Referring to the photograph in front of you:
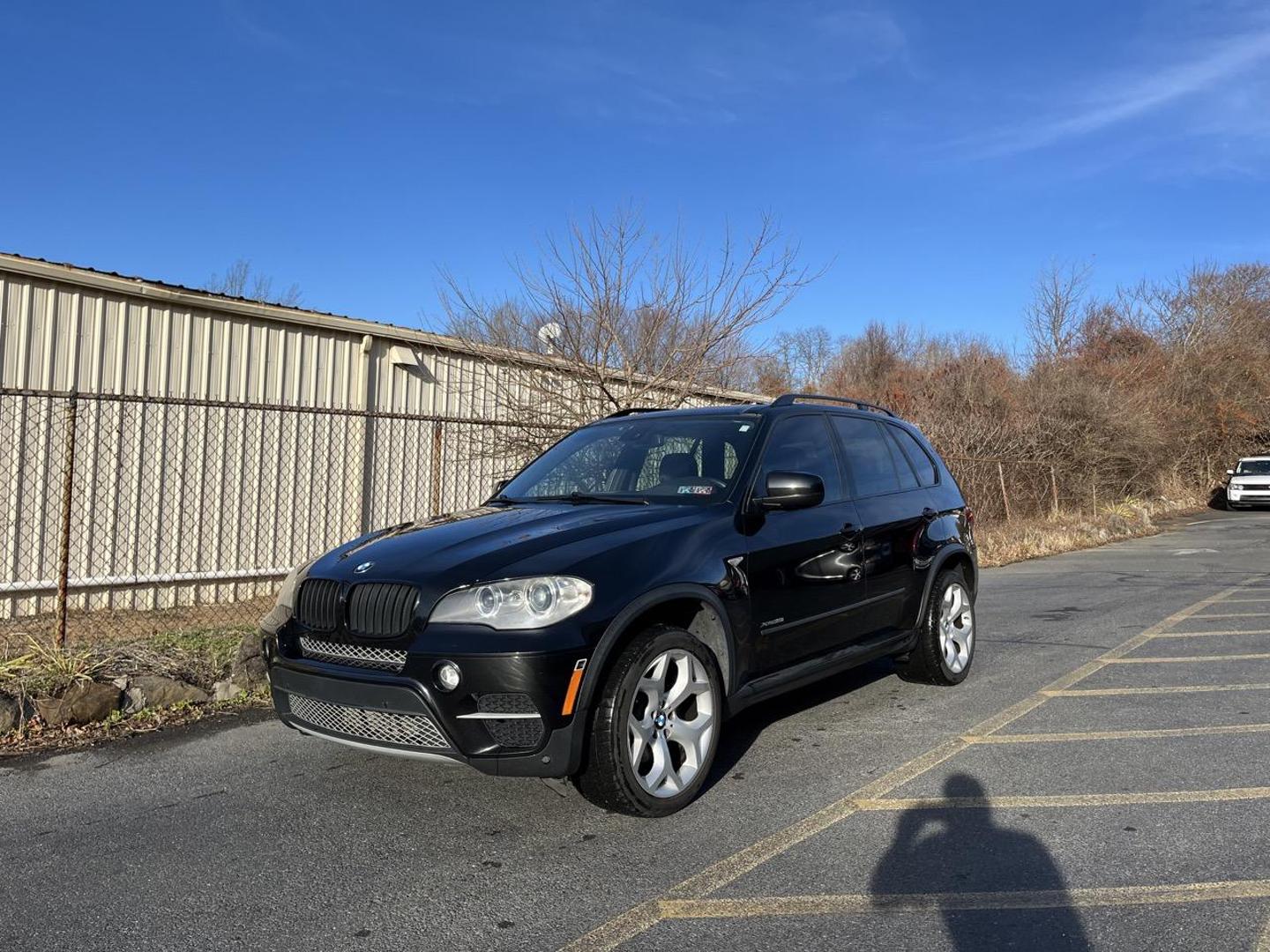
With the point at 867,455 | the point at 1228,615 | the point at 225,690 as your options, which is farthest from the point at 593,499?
the point at 1228,615

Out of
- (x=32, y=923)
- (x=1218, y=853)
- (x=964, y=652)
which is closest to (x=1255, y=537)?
(x=964, y=652)

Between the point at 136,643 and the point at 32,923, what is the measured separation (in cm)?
332

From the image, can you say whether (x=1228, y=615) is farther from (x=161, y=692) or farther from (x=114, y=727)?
(x=114, y=727)

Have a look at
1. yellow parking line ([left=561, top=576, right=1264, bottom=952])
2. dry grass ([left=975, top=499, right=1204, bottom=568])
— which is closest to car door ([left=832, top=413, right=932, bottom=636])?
yellow parking line ([left=561, top=576, right=1264, bottom=952])

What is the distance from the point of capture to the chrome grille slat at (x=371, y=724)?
3580 mm

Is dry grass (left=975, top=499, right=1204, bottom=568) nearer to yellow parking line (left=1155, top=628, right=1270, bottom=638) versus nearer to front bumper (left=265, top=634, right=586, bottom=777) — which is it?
yellow parking line (left=1155, top=628, right=1270, bottom=638)

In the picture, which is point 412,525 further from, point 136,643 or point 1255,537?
point 1255,537

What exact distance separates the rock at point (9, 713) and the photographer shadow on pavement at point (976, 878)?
4471 millimetres

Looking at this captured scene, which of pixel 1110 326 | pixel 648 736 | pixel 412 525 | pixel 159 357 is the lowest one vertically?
pixel 648 736

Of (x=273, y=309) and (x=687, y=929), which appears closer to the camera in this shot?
(x=687, y=929)

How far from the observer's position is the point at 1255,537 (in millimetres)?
18203

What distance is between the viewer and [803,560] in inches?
186

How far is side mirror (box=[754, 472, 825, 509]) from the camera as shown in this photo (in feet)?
14.6

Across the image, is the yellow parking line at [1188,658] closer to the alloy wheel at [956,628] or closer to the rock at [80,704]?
the alloy wheel at [956,628]
